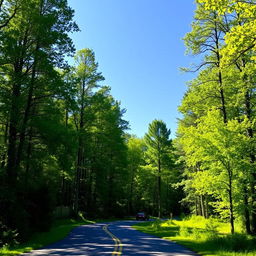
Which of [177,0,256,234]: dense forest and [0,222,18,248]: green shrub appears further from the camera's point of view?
[177,0,256,234]: dense forest

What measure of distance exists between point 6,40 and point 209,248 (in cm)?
1395

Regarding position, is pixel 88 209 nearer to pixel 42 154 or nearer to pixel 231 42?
pixel 42 154

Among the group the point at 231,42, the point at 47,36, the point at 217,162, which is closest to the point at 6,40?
the point at 47,36

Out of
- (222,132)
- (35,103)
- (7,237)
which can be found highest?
(35,103)

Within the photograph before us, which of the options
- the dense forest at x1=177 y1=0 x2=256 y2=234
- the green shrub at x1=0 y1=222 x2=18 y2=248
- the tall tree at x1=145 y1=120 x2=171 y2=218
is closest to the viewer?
the green shrub at x1=0 y1=222 x2=18 y2=248

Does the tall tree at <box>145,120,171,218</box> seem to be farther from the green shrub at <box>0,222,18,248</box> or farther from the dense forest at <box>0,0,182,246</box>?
the green shrub at <box>0,222,18,248</box>

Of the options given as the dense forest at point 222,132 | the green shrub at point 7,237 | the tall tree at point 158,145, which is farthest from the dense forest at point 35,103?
the tall tree at point 158,145

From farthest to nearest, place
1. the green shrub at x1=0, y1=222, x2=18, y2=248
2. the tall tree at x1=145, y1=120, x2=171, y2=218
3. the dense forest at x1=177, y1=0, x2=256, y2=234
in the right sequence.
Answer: the tall tree at x1=145, y1=120, x2=171, y2=218
the dense forest at x1=177, y1=0, x2=256, y2=234
the green shrub at x1=0, y1=222, x2=18, y2=248

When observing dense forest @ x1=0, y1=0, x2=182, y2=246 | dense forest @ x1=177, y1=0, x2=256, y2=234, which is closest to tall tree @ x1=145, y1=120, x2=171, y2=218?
dense forest @ x1=0, y1=0, x2=182, y2=246

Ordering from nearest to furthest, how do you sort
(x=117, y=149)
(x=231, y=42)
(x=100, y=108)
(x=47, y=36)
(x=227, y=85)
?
(x=231, y=42)
(x=47, y=36)
(x=227, y=85)
(x=100, y=108)
(x=117, y=149)

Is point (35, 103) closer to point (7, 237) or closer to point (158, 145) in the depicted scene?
point (7, 237)

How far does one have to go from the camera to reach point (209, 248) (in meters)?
11.9

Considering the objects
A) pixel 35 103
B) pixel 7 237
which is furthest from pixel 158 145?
pixel 7 237

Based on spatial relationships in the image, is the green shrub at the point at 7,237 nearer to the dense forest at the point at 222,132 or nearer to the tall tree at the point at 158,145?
the dense forest at the point at 222,132
